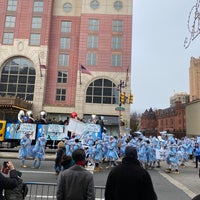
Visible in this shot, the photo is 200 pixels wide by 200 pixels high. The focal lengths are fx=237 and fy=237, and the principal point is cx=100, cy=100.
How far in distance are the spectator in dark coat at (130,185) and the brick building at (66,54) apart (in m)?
36.5

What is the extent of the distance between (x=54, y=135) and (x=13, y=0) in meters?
33.0

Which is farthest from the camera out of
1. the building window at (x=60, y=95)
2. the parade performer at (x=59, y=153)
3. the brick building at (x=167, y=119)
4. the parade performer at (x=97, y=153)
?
the brick building at (x=167, y=119)

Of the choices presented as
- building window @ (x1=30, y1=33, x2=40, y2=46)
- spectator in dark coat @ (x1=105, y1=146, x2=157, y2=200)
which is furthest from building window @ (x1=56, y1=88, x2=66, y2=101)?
spectator in dark coat @ (x1=105, y1=146, x2=157, y2=200)

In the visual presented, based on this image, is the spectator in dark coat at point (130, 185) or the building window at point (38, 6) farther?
the building window at point (38, 6)

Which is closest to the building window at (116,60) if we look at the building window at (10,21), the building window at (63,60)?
the building window at (63,60)

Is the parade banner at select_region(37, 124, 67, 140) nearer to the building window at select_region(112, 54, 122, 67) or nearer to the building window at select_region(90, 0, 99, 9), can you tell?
the building window at select_region(112, 54, 122, 67)

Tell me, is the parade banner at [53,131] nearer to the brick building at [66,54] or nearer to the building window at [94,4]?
the brick building at [66,54]

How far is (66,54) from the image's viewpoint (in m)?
43.0

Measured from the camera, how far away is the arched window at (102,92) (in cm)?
4097

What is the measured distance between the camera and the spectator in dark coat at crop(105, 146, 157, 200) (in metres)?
3.43

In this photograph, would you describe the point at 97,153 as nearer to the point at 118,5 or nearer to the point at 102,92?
the point at 102,92

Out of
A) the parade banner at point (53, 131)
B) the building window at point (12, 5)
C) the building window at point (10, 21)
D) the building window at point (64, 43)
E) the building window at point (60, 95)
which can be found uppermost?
the building window at point (12, 5)

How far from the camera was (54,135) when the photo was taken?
21375 millimetres

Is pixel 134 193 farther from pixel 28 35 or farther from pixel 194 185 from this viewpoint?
pixel 28 35
